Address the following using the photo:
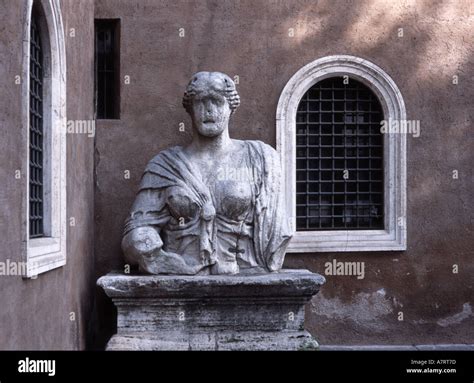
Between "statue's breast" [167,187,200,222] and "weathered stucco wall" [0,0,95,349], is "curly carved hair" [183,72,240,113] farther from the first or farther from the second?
"weathered stucco wall" [0,0,95,349]

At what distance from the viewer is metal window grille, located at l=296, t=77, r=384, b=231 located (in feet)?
25.8

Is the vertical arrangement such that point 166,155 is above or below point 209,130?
below

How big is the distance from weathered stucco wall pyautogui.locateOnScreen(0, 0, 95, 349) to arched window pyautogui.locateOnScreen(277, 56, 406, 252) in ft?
6.42

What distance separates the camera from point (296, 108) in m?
7.70

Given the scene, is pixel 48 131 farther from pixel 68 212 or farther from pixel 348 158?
pixel 348 158

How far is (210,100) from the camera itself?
22.5ft

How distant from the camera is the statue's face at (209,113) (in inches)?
270

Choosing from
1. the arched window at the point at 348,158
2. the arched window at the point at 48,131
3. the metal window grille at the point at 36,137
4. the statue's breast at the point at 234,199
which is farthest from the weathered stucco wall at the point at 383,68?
the metal window grille at the point at 36,137

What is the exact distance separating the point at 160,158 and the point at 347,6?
7.92 feet

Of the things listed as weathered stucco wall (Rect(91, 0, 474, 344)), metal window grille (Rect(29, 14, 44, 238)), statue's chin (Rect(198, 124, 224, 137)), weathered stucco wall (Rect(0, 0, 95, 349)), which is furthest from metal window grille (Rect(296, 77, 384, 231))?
metal window grille (Rect(29, 14, 44, 238))

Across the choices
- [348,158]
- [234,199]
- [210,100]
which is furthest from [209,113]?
[348,158]

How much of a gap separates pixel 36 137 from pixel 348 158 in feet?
11.1

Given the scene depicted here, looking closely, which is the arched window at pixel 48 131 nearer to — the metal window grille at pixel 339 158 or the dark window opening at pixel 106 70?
the dark window opening at pixel 106 70

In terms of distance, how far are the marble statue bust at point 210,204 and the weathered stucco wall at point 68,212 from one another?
544 mm
